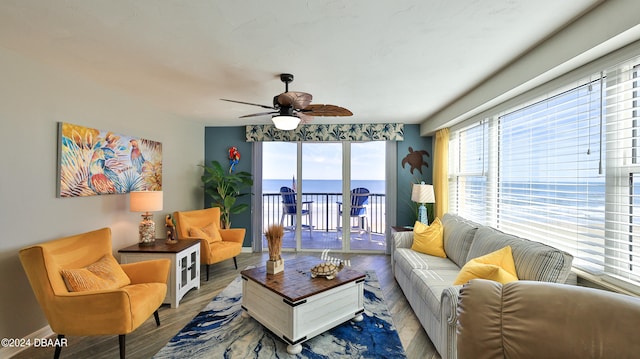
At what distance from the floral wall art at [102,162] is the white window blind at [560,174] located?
4.29 m

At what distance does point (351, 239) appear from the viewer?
4961 mm

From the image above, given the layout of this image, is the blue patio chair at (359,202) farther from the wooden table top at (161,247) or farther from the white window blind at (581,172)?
the wooden table top at (161,247)

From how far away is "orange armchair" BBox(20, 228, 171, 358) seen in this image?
5.81ft

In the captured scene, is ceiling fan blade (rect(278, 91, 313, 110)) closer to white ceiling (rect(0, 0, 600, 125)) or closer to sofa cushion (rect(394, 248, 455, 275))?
white ceiling (rect(0, 0, 600, 125))

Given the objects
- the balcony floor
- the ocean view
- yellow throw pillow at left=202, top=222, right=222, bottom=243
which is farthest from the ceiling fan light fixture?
the balcony floor

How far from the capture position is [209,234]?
12.0 ft

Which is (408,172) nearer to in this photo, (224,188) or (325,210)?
(325,210)

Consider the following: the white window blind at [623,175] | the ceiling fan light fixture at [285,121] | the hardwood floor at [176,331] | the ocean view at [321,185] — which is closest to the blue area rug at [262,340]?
the hardwood floor at [176,331]

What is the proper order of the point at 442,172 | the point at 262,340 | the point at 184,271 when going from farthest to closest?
the point at 442,172
the point at 184,271
the point at 262,340

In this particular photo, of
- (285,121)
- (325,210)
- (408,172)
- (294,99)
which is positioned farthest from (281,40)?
(325,210)

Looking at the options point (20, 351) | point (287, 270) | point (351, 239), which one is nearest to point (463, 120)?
point (351, 239)

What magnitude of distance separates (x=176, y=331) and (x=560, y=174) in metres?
3.53

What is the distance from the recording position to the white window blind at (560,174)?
1.81 meters

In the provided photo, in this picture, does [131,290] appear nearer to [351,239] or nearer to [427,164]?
[351,239]
